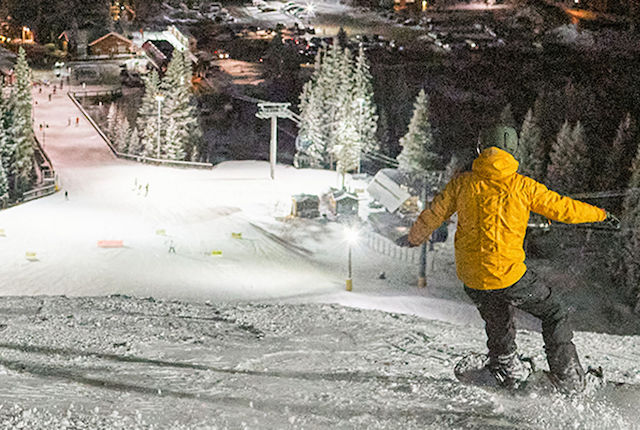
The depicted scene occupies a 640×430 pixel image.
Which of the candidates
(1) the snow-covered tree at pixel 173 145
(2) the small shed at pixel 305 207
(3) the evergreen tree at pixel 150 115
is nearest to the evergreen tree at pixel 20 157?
(3) the evergreen tree at pixel 150 115

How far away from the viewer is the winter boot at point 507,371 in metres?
6.60

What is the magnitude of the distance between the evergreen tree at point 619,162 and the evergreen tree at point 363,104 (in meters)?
17.6

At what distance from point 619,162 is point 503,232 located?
151ft

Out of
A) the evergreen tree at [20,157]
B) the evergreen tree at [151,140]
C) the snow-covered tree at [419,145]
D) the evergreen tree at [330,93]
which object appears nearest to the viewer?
the evergreen tree at [20,157]

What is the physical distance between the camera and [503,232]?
6.19 metres

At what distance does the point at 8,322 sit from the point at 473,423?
24.0ft

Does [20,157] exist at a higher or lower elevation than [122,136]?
higher

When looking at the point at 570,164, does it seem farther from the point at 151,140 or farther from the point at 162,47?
the point at 162,47

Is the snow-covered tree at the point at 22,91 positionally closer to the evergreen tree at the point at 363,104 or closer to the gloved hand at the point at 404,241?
the evergreen tree at the point at 363,104

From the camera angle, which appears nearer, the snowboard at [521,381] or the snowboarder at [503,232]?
the snowboarder at [503,232]

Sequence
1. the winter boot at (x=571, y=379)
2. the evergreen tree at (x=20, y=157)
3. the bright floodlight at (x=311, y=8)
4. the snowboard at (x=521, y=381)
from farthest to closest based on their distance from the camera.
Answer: the bright floodlight at (x=311, y=8), the evergreen tree at (x=20, y=157), the snowboard at (x=521, y=381), the winter boot at (x=571, y=379)

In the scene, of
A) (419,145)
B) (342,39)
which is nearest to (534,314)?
(419,145)

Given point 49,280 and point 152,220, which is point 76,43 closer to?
point 152,220

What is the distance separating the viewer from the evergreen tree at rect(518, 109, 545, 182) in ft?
168
